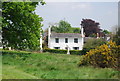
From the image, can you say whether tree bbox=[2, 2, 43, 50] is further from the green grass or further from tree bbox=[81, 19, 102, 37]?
Result: tree bbox=[81, 19, 102, 37]

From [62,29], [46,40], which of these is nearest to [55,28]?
[62,29]

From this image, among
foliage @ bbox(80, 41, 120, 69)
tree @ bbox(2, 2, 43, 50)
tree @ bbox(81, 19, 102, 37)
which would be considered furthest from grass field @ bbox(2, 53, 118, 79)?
tree @ bbox(81, 19, 102, 37)

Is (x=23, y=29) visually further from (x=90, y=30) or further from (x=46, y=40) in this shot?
(x=90, y=30)

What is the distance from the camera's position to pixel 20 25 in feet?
70.3

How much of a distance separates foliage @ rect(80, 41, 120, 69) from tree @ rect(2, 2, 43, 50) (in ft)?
24.6

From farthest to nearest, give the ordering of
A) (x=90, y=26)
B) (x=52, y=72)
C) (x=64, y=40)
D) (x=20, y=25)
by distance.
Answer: (x=90, y=26) → (x=64, y=40) → (x=20, y=25) → (x=52, y=72)

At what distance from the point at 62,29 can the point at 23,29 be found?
58988 millimetres

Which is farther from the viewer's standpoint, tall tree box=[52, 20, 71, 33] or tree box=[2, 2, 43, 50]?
tall tree box=[52, 20, 71, 33]

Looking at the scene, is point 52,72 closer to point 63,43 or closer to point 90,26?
point 63,43

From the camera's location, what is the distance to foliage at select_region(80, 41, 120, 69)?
14812mm

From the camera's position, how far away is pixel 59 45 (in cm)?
5750

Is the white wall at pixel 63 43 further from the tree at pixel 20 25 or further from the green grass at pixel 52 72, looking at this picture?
the green grass at pixel 52 72

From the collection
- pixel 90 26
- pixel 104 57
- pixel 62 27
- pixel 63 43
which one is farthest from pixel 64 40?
pixel 104 57

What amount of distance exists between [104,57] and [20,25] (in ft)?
30.3
